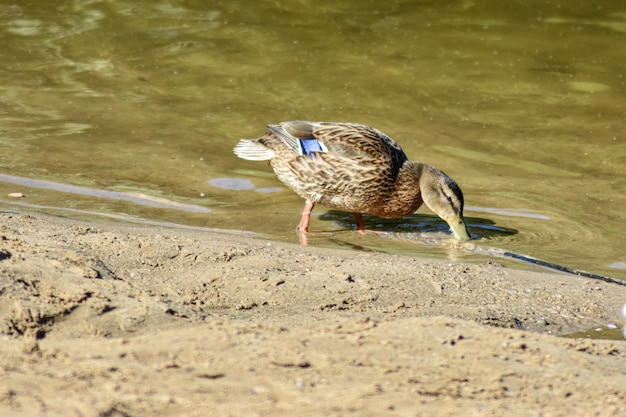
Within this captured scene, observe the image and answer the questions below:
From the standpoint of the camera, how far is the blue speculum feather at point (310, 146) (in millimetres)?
8867

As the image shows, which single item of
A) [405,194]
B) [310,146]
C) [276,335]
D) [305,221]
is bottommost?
[305,221]

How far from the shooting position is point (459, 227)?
28.0ft

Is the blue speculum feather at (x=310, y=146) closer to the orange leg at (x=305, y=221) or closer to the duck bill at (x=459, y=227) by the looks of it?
the orange leg at (x=305, y=221)

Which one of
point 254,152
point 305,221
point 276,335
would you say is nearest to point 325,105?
point 254,152

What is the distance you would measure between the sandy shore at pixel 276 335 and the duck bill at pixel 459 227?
5.01ft

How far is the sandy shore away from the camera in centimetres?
423

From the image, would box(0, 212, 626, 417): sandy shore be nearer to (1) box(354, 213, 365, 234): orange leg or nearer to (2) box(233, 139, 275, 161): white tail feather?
(1) box(354, 213, 365, 234): orange leg

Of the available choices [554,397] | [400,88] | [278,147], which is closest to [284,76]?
[400,88]

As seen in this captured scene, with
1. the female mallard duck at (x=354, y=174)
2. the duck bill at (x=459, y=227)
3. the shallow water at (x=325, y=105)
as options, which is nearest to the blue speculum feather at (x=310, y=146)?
the female mallard duck at (x=354, y=174)

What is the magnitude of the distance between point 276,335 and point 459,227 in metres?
3.97

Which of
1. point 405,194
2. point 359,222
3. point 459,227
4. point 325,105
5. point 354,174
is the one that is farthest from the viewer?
point 325,105

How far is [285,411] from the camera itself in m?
4.10

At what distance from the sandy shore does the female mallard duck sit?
191 centimetres

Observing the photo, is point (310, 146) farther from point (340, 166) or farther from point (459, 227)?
point (459, 227)
